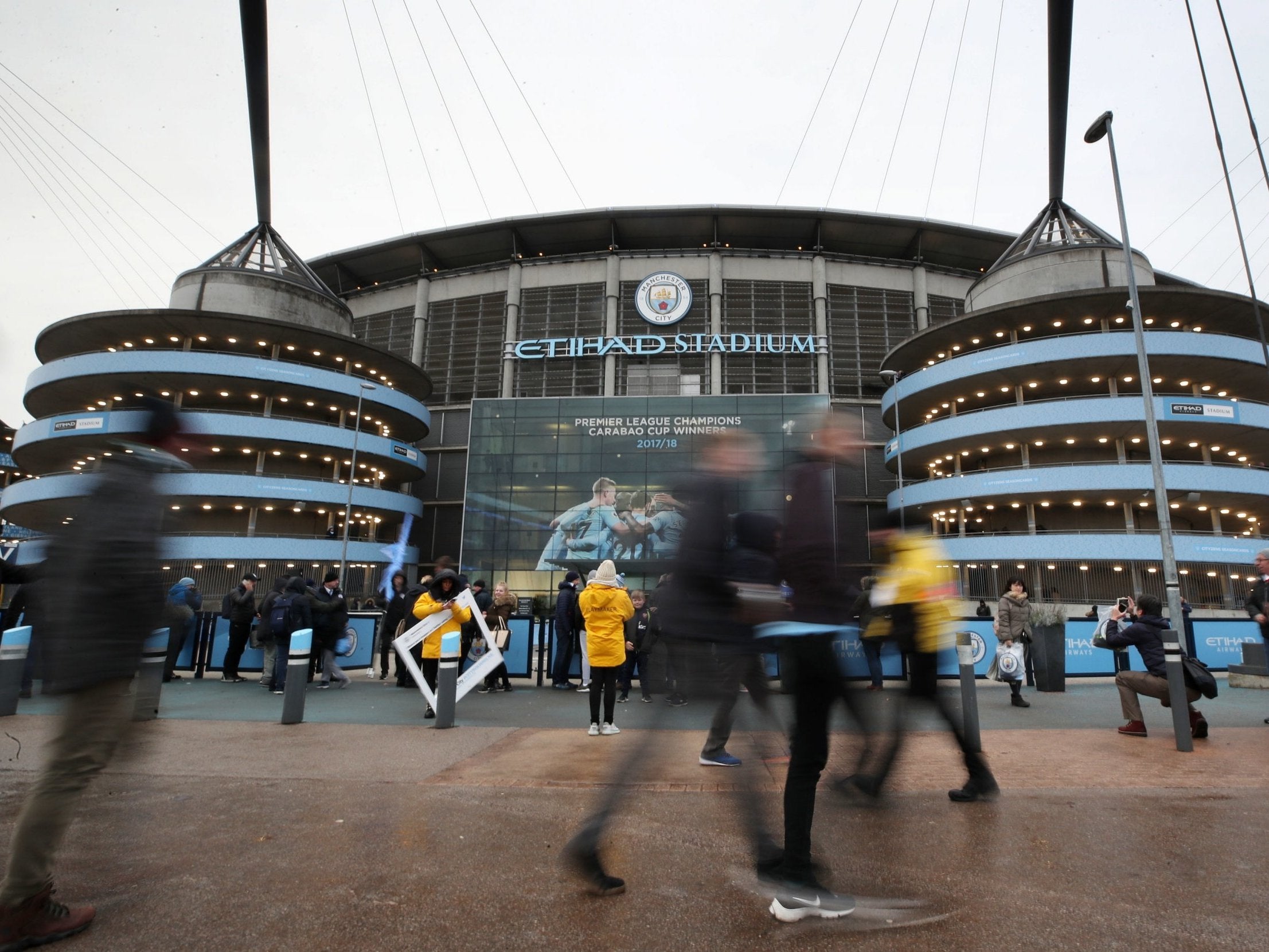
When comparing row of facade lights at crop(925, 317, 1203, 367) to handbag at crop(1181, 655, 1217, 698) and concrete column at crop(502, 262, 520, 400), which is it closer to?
concrete column at crop(502, 262, 520, 400)

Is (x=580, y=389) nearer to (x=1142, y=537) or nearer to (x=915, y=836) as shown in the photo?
(x=1142, y=537)

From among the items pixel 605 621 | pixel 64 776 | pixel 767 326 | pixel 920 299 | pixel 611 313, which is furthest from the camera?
pixel 920 299

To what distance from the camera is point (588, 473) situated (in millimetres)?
38375

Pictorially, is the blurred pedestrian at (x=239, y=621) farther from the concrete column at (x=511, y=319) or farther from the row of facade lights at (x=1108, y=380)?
the row of facade lights at (x=1108, y=380)

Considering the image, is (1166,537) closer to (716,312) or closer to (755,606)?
(755,606)

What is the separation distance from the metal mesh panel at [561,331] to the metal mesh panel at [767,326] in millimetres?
8518

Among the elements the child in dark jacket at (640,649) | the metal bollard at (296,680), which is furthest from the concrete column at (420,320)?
the metal bollard at (296,680)

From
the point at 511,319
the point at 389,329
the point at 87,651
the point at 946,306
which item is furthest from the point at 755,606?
the point at 389,329

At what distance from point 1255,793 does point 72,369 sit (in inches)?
1804

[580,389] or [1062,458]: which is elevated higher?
[580,389]

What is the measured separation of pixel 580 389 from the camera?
1764 inches

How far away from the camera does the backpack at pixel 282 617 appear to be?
10438 mm

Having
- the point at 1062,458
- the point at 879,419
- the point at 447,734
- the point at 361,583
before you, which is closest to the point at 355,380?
the point at 361,583

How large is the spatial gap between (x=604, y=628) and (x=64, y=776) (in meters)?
4.69
